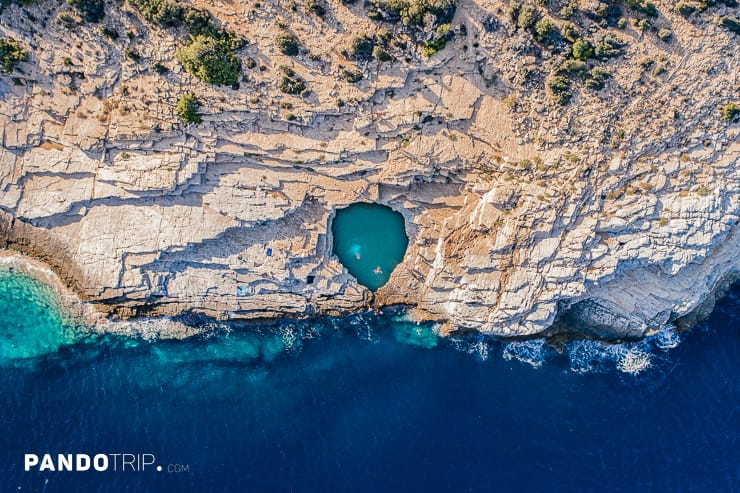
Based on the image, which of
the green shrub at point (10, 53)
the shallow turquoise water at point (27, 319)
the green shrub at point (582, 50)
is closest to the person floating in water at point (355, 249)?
the green shrub at point (582, 50)

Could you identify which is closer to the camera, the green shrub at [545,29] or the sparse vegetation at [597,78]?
the green shrub at [545,29]

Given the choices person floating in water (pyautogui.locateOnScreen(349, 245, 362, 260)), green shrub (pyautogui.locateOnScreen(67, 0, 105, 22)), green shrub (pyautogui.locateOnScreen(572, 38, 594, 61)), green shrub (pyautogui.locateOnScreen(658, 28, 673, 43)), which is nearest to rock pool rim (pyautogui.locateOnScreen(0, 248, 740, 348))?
person floating in water (pyautogui.locateOnScreen(349, 245, 362, 260))

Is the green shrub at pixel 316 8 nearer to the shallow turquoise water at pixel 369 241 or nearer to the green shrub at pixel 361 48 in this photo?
the green shrub at pixel 361 48

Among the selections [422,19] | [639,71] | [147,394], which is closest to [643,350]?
[639,71]

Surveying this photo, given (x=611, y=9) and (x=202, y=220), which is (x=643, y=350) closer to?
(x=611, y=9)

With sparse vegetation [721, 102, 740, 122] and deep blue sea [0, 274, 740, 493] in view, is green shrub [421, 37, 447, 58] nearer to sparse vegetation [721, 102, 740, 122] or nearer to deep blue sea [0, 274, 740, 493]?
sparse vegetation [721, 102, 740, 122]

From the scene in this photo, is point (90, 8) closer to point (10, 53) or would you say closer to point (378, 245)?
point (10, 53)
